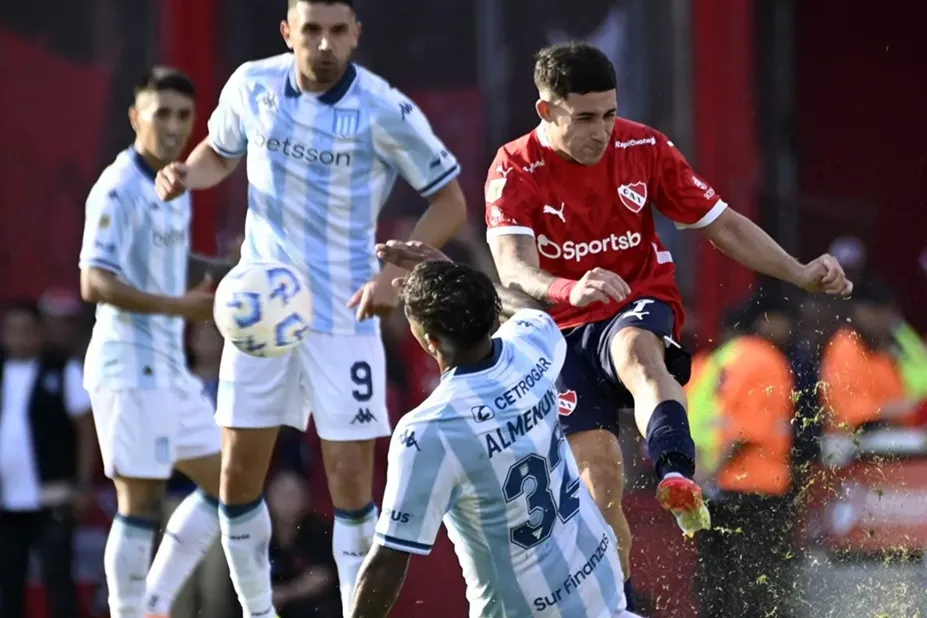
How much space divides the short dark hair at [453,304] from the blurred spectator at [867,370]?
11.1 feet

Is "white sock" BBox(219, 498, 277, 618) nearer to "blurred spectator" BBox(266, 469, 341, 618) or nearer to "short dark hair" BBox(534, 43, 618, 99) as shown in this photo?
"short dark hair" BBox(534, 43, 618, 99)

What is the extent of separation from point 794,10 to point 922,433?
103 inches

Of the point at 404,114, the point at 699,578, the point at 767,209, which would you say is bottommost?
the point at 699,578

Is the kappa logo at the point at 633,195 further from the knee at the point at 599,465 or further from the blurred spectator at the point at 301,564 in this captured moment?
the blurred spectator at the point at 301,564

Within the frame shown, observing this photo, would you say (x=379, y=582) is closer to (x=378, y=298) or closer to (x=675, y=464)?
→ (x=675, y=464)

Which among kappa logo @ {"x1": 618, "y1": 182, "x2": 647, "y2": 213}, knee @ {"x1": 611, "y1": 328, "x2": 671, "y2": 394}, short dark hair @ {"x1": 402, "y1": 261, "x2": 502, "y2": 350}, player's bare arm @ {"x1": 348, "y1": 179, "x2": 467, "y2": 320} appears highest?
short dark hair @ {"x1": 402, "y1": 261, "x2": 502, "y2": 350}

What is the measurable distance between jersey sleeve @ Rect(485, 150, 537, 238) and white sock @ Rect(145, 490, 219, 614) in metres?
1.89

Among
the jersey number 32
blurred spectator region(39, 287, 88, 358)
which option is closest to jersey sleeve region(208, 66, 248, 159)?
the jersey number 32

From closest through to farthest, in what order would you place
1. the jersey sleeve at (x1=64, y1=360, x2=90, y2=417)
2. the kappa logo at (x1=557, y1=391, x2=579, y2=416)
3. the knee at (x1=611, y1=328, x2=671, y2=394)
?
the knee at (x1=611, y1=328, x2=671, y2=394) → the kappa logo at (x1=557, y1=391, x2=579, y2=416) → the jersey sleeve at (x1=64, y1=360, x2=90, y2=417)

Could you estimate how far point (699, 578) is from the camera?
8.33 m

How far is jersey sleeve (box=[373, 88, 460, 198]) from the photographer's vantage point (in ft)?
22.9

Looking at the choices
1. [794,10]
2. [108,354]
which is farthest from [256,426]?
[794,10]

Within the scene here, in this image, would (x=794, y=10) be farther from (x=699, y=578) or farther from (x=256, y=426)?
(x=256, y=426)

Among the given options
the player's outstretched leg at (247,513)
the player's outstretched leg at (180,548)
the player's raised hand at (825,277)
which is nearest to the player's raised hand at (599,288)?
the player's raised hand at (825,277)
